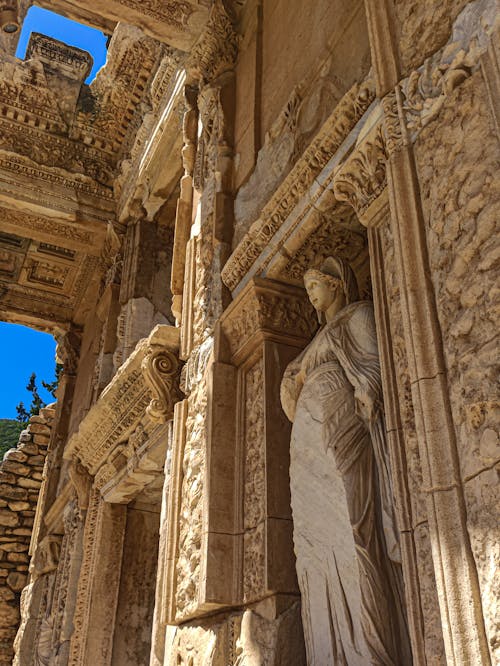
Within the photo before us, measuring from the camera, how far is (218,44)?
6.22 meters

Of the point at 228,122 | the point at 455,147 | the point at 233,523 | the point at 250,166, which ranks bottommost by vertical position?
the point at 233,523

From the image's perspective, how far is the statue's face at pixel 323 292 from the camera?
12.9 feet

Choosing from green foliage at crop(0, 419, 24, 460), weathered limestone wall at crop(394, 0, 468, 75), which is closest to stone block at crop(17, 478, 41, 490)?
weathered limestone wall at crop(394, 0, 468, 75)

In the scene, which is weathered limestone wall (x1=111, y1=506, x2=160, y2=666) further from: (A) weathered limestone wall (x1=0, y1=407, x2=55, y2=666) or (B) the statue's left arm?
(A) weathered limestone wall (x1=0, y1=407, x2=55, y2=666)

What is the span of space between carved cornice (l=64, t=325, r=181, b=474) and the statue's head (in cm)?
192

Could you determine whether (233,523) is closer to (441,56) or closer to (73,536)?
(441,56)

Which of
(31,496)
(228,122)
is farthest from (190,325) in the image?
(31,496)

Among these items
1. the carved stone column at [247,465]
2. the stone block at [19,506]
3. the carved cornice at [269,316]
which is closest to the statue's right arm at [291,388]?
the carved stone column at [247,465]

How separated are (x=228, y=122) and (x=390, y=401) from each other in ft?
11.9

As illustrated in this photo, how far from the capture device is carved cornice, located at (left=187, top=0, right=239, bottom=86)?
6180mm

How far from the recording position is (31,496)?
12.8 meters

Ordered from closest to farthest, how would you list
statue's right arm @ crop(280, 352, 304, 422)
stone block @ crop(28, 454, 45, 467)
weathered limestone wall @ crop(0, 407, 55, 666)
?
statue's right arm @ crop(280, 352, 304, 422) < weathered limestone wall @ crop(0, 407, 55, 666) < stone block @ crop(28, 454, 45, 467)

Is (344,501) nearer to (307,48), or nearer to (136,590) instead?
(307,48)

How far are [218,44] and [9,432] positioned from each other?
858 inches
